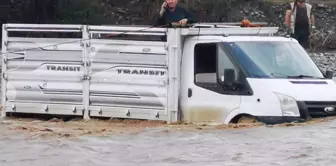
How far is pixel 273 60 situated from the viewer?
537 inches

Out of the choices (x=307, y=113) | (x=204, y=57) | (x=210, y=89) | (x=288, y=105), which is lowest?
(x=307, y=113)

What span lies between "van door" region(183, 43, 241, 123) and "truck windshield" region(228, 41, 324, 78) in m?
0.20

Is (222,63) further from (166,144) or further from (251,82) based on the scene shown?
(166,144)

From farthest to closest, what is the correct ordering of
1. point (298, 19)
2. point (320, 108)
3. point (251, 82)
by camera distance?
point (298, 19)
point (251, 82)
point (320, 108)

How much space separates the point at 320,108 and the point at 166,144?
7.84ft

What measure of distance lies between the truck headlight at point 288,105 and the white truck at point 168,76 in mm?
14

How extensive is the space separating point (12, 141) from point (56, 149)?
120 centimetres

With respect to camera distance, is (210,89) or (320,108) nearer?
(320,108)

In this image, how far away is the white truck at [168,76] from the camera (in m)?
13.1

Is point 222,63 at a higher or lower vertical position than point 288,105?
higher

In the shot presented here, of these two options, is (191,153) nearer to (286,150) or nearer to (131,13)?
(286,150)

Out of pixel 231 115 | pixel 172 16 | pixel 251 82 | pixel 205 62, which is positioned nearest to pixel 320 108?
pixel 251 82

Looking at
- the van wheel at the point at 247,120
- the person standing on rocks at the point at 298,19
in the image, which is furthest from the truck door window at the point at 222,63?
the person standing on rocks at the point at 298,19

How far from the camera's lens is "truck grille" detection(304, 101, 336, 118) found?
1291 cm
